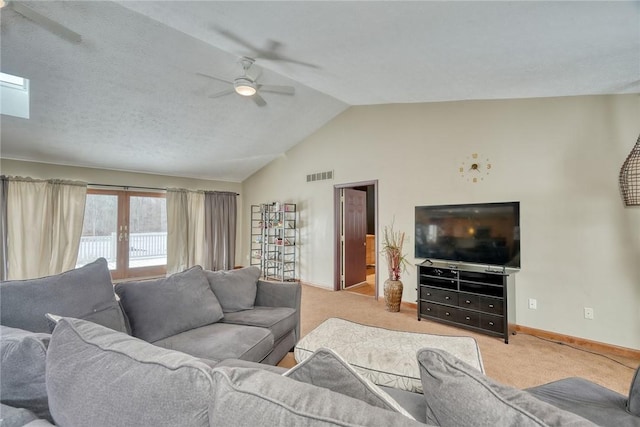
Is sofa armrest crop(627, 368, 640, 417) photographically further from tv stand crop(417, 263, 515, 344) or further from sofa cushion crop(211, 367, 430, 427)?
tv stand crop(417, 263, 515, 344)

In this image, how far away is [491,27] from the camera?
5.81 feet

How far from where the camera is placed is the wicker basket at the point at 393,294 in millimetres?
3822

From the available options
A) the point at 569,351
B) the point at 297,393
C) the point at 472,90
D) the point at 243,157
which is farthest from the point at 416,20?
the point at 243,157

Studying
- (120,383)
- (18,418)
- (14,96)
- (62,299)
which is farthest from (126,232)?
(120,383)

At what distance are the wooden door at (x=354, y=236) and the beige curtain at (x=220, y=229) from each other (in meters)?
2.88

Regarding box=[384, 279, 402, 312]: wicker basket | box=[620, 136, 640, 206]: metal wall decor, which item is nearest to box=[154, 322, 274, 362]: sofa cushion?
box=[384, 279, 402, 312]: wicker basket

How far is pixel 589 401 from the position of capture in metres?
1.25

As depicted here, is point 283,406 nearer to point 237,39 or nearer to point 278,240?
point 237,39

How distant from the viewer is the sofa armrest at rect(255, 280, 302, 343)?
2.61 m

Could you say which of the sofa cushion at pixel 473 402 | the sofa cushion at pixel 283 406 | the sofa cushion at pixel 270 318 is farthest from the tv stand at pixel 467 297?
the sofa cushion at pixel 283 406

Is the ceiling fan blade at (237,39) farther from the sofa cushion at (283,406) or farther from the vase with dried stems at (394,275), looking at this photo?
the vase with dried stems at (394,275)

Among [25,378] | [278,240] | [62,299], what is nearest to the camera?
[25,378]

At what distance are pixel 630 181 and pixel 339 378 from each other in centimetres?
345

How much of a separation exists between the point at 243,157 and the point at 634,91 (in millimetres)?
5494
